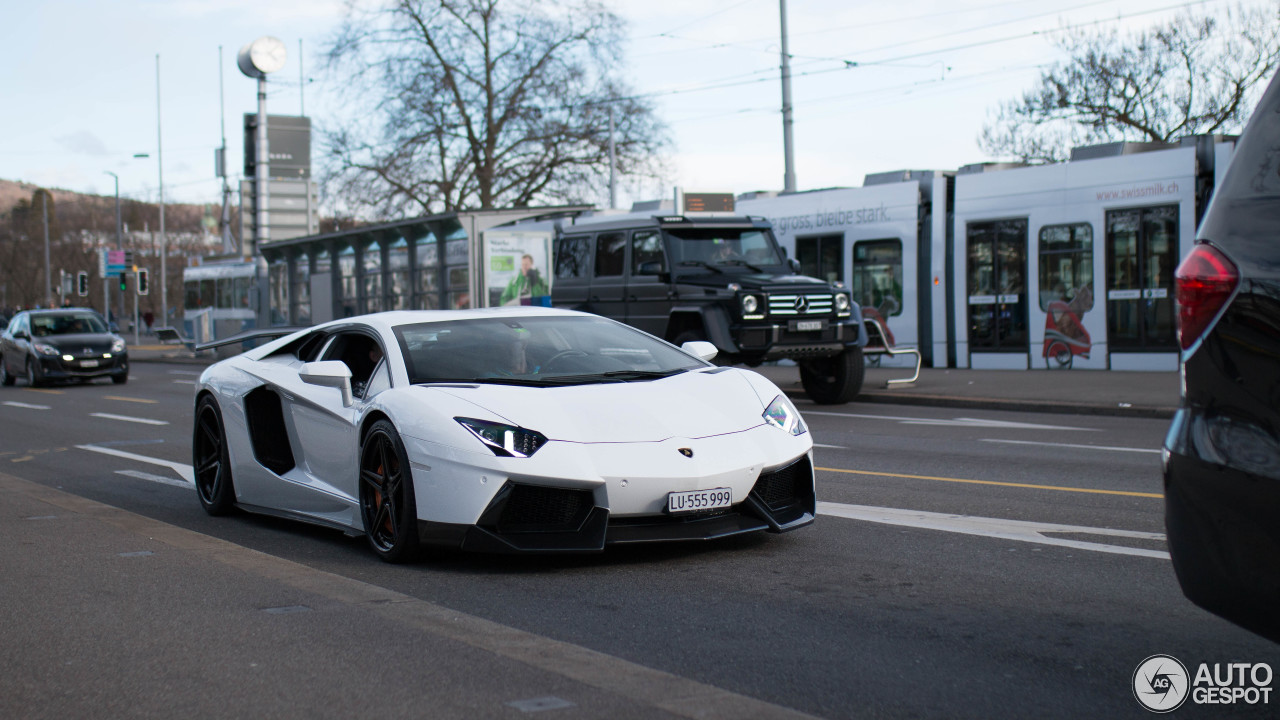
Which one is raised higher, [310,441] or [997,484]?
[310,441]

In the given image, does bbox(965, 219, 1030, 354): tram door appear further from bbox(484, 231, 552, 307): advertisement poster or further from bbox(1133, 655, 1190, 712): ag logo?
bbox(1133, 655, 1190, 712): ag logo

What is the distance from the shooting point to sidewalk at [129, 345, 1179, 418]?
1526 cm

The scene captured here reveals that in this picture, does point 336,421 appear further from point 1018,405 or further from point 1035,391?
point 1035,391

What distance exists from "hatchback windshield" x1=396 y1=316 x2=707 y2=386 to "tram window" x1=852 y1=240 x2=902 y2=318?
55.0 ft

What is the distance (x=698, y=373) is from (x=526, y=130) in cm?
3926

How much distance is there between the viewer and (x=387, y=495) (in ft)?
19.8

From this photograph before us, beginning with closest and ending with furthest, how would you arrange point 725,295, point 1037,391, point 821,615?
point 821,615, point 725,295, point 1037,391

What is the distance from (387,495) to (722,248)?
1072 cm

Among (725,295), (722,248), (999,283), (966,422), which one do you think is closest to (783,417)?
(966,422)

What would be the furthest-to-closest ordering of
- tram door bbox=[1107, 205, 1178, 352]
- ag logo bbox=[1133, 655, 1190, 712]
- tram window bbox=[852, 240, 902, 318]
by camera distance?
tram window bbox=[852, 240, 902, 318] → tram door bbox=[1107, 205, 1178, 352] → ag logo bbox=[1133, 655, 1190, 712]

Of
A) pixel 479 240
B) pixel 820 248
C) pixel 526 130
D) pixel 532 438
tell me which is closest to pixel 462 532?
pixel 532 438

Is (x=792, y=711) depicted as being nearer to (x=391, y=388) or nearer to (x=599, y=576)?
(x=599, y=576)

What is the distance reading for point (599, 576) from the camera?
221 inches

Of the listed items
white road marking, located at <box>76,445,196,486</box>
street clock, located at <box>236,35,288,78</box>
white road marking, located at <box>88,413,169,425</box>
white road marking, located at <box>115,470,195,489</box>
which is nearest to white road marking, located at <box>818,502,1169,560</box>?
white road marking, located at <box>115,470,195,489</box>
